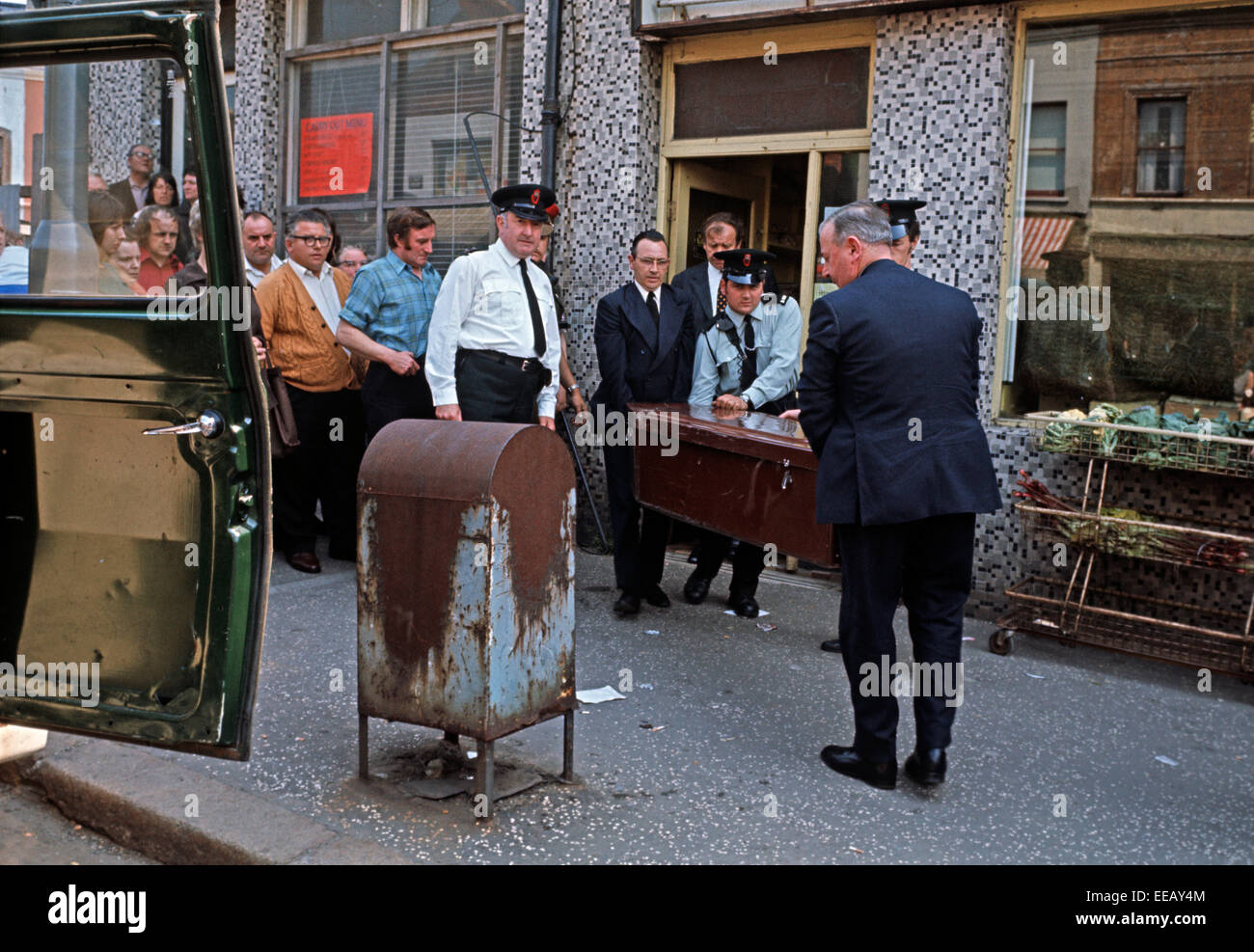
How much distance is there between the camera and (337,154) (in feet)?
34.0

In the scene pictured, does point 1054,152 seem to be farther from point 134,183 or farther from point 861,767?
point 134,183

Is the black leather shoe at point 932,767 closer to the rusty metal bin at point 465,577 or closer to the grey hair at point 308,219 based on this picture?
the rusty metal bin at point 465,577

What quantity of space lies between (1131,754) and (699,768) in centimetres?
179

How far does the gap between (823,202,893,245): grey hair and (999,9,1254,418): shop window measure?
2939mm

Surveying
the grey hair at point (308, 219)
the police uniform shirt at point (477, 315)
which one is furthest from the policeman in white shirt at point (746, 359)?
the grey hair at point (308, 219)

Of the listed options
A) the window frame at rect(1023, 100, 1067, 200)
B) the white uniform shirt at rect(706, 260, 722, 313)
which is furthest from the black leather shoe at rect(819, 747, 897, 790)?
the window frame at rect(1023, 100, 1067, 200)

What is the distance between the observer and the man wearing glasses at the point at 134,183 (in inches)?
148

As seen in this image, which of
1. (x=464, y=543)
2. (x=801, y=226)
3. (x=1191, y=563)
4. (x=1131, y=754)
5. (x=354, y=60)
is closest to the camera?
(x=464, y=543)

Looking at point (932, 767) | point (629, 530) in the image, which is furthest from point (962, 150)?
point (932, 767)

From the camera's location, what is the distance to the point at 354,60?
10.2 metres

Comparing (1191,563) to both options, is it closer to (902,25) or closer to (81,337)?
(902,25)

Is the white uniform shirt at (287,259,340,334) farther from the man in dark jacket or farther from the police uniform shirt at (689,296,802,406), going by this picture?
the police uniform shirt at (689,296,802,406)

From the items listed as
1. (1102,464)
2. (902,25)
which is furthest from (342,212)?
(1102,464)

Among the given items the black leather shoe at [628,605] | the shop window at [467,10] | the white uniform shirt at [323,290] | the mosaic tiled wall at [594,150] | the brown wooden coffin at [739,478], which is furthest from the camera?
the shop window at [467,10]
